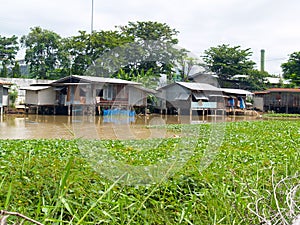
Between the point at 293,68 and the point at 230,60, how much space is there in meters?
5.41

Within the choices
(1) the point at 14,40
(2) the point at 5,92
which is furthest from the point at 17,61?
(2) the point at 5,92

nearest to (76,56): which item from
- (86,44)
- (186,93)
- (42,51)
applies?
(86,44)

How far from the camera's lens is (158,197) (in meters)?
2.68

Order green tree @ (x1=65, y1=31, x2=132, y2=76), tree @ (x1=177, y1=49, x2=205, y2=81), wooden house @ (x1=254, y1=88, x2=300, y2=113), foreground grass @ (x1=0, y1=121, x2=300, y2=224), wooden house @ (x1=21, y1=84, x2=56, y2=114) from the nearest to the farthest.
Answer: foreground grass @ (x1=0, y1=121, x2=300, y2=224) < tree @ (x1=177, y1=49, x2=205, y2=81) < green tree @ (x1=65, y1=31, x2=132, y2=76) < wooden house @ (x1=21, y1=84, x2=56, y2=114) < wooden house @ (x1=254, y1=88, x2=300, y2=113)

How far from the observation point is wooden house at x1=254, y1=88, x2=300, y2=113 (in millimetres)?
29294

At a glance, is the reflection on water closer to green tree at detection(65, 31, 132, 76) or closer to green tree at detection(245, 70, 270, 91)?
green tree at detection(65, 31, 132, 76)

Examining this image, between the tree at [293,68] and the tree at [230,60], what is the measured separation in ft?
9.69

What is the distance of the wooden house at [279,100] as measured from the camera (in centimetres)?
2929

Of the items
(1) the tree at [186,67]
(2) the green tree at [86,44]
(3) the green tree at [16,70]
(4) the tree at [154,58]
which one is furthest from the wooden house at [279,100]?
(4) the tree at [154,58]

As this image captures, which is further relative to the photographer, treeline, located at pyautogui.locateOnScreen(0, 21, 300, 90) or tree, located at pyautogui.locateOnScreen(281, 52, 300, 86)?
tree, located at pyautogui.locateOnScreen(281, 52, 300, 86)

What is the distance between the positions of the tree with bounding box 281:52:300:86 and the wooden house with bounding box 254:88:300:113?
1.93m

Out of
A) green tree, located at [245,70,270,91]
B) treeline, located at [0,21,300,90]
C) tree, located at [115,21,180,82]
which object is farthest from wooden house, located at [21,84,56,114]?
tree, located at [115,21,180,82]

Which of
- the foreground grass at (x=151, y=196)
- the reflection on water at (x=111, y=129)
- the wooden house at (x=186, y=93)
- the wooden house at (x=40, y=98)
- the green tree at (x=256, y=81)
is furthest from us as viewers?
the green tree at (x=256, y=81)

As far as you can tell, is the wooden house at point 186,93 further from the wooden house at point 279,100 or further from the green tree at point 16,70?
the wooden house at point 279,100
